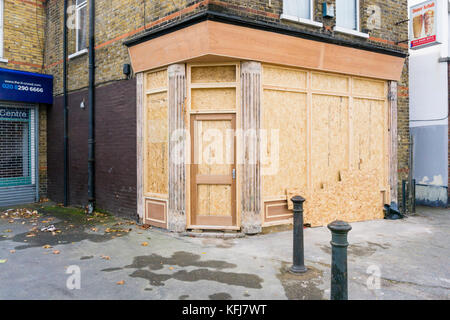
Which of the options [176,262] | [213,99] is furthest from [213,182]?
[176,262]

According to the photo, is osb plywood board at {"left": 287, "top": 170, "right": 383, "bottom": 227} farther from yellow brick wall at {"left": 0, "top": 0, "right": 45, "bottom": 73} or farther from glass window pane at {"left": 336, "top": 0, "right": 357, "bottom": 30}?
yellow brick wall at {"left": 0, "top": 0, "right": 45, "bottom": 73}

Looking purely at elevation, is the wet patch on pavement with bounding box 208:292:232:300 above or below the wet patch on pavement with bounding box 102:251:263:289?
below

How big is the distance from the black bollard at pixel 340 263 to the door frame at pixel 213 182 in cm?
349

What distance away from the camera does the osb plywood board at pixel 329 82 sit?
812 centimetres

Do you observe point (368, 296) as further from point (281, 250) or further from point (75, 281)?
point (75, 281)

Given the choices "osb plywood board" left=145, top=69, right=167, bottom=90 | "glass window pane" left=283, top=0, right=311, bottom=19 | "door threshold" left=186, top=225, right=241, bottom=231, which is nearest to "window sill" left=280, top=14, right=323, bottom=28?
"glass window pane" left=283, top=0, right=311, bottom=19

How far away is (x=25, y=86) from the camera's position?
11.1 metres

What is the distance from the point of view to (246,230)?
7.03 metres

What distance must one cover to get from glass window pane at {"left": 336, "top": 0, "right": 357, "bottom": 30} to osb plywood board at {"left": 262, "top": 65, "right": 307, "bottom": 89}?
1.97 metres

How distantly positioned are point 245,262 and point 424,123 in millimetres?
9164

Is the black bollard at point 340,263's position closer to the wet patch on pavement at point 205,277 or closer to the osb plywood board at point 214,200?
the wet patch on pavement at point 205,277

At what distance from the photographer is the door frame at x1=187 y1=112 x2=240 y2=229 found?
23.4 feet

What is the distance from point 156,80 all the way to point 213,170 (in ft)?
8.09

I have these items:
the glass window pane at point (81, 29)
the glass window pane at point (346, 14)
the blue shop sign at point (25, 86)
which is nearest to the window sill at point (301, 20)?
the glass window pane at point (346, 14)
